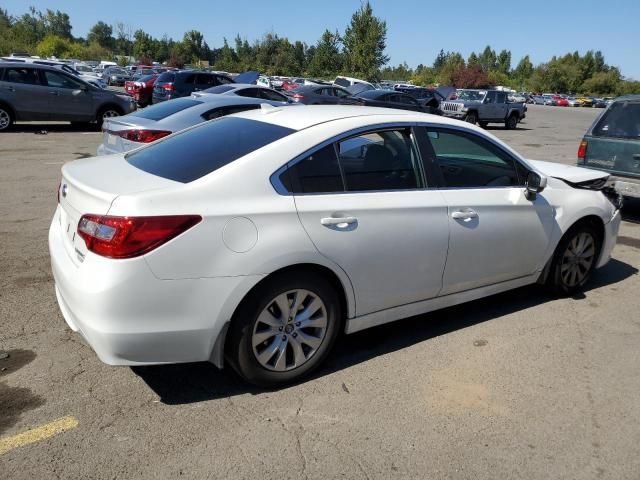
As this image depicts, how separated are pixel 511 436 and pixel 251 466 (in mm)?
1381

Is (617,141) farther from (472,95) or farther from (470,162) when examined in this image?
(472,95)

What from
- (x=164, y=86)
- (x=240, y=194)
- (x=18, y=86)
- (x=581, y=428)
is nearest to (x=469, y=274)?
(x=581, y=428)

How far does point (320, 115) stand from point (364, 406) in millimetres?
1867

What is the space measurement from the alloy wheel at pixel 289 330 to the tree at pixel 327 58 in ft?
215

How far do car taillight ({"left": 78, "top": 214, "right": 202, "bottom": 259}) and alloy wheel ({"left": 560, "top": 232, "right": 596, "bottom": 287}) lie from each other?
3.34 m

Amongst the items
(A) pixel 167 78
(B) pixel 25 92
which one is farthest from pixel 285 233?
(A) pixel 167 78

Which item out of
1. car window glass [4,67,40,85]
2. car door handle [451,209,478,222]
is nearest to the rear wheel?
car window glass [4,67,40,85]

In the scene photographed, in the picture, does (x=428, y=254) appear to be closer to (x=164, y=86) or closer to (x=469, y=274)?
(x=469, y=274)

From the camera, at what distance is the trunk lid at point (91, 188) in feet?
9.81

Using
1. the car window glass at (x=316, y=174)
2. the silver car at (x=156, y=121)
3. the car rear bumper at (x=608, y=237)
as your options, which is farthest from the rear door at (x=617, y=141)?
the car window glass at (x=316, y=174)

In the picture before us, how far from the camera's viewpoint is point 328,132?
11.5 ft

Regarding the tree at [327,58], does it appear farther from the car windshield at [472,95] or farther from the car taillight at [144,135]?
the car taillight at [144,135]

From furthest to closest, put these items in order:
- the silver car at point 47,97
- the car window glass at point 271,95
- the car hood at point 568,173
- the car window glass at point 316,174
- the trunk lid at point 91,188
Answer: the car window glass at point 271,95 < the silver car at point 47,97 < the car hood at point 568,173 < the car window glass at point 316,174 < the trunk lid at point 91,188

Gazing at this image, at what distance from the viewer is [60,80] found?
15.2 m
